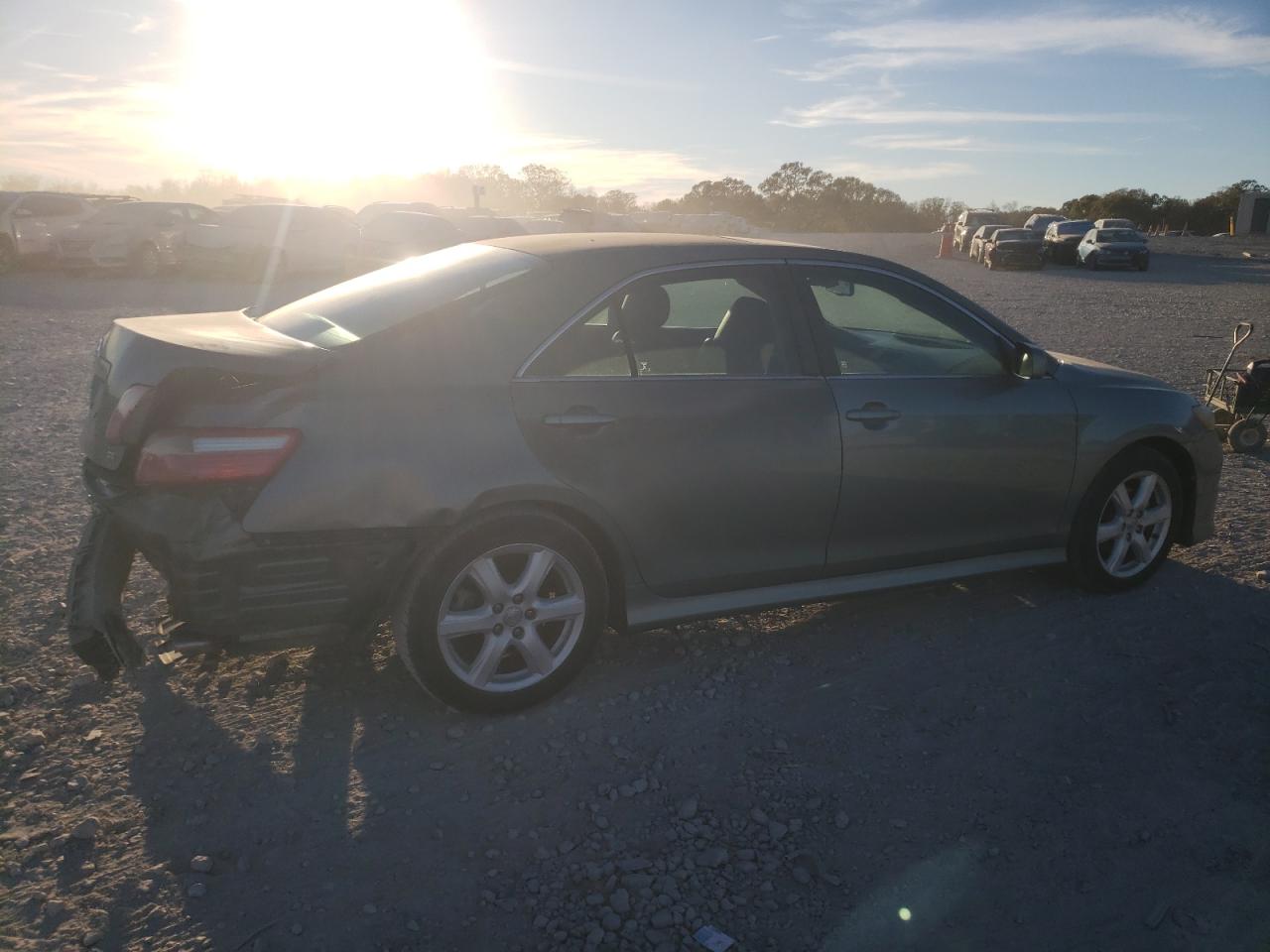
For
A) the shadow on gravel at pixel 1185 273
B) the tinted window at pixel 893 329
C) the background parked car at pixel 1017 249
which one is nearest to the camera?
the tinted window at pixel 893 329

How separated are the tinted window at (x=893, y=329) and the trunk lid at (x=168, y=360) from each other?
202 centimetres

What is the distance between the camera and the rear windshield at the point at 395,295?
3514 mm

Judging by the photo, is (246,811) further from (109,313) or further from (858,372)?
(109,313)

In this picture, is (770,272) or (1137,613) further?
(1137,613)

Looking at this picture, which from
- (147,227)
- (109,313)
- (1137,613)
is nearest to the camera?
(1137,613)

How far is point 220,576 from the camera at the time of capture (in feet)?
9.98

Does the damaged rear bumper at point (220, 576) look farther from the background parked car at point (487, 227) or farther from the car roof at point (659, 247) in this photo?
the background parked car at point (487, 227)

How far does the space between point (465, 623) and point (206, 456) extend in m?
1.00

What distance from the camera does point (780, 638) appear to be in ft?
13.9

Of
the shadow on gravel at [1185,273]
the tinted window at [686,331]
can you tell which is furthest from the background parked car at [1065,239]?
the tinted window at [686,331]

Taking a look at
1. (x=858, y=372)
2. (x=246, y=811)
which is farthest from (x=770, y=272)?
(x=246, y=811)

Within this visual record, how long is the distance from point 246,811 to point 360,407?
129 cm

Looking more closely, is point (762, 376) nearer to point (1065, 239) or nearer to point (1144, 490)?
point (1144, 490)

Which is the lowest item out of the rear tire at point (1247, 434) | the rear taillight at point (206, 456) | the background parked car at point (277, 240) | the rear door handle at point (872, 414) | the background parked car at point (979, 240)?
the rear tire at point (1247, 434)
